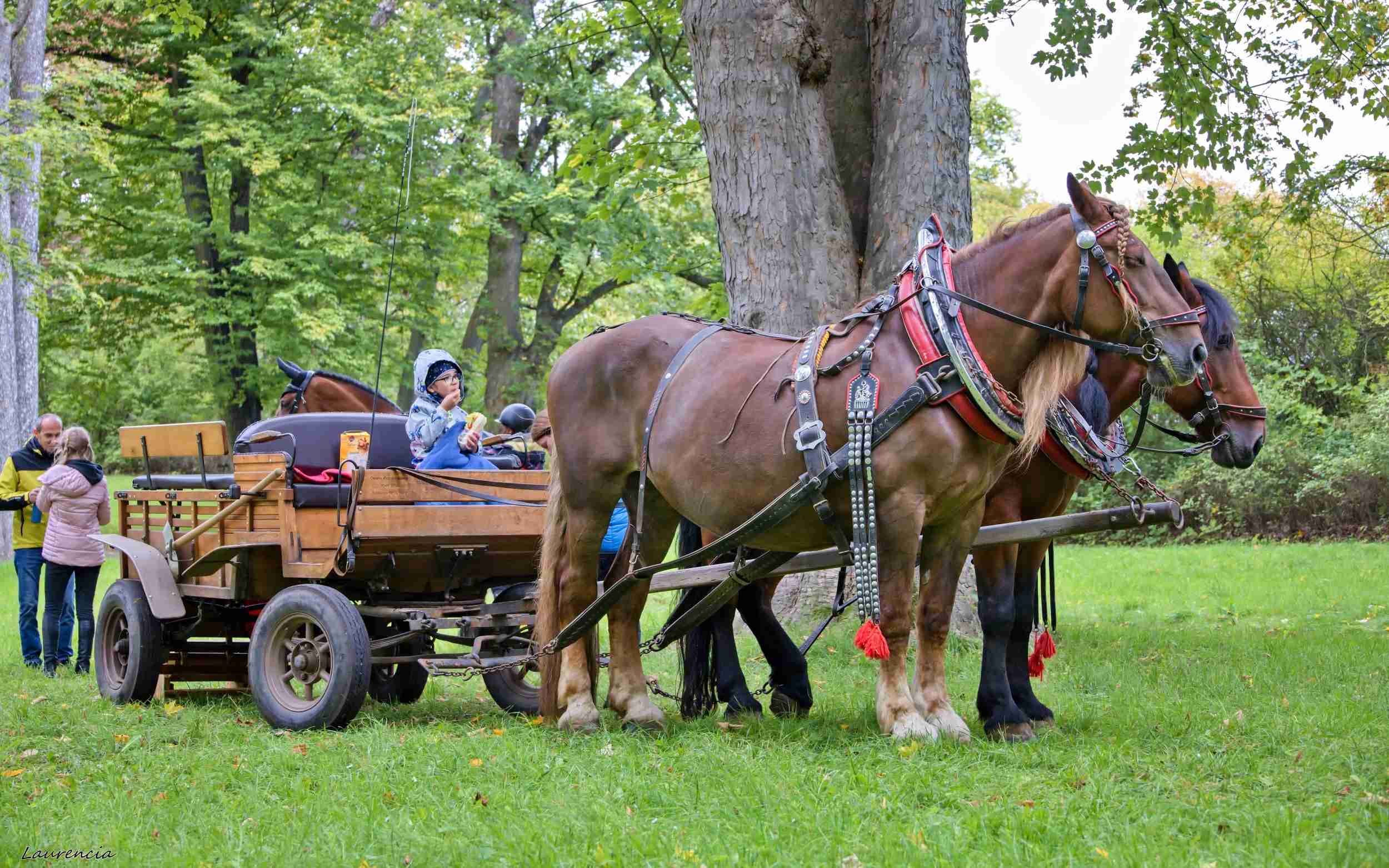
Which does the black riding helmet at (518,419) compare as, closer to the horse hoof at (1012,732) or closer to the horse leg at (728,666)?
the horse leg at (728,666)

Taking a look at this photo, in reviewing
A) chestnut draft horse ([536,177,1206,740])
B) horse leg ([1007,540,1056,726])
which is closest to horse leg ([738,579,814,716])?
chestnut draft horse ([536,177,1206,740])

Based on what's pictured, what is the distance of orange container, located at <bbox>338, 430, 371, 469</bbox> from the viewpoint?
6.32m

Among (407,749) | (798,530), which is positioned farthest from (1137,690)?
(407,749)

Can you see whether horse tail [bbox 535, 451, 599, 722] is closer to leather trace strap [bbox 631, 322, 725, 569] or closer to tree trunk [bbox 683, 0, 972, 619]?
leather trace strap [bbox 631, 322, 725, 569]

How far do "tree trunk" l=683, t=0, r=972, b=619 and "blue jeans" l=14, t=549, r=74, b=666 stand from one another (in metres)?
5.48

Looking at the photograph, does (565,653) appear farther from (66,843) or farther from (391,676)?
(66,843)

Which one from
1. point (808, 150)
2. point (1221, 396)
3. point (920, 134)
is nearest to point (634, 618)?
point (1221, 396)

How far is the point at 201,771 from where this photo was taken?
4852 mm

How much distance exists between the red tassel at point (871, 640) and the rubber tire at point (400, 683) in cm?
320

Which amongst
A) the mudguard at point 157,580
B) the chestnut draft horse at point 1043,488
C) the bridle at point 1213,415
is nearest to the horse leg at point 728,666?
the chestnut draft horse at point 1043,488

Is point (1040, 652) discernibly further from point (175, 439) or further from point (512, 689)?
point (175, 439)

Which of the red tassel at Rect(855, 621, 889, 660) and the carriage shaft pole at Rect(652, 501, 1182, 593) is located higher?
the carriage shaft pole at Rect(652, 501, 1182, 593)

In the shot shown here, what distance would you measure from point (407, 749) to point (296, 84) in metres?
15.6

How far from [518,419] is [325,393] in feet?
4.20
